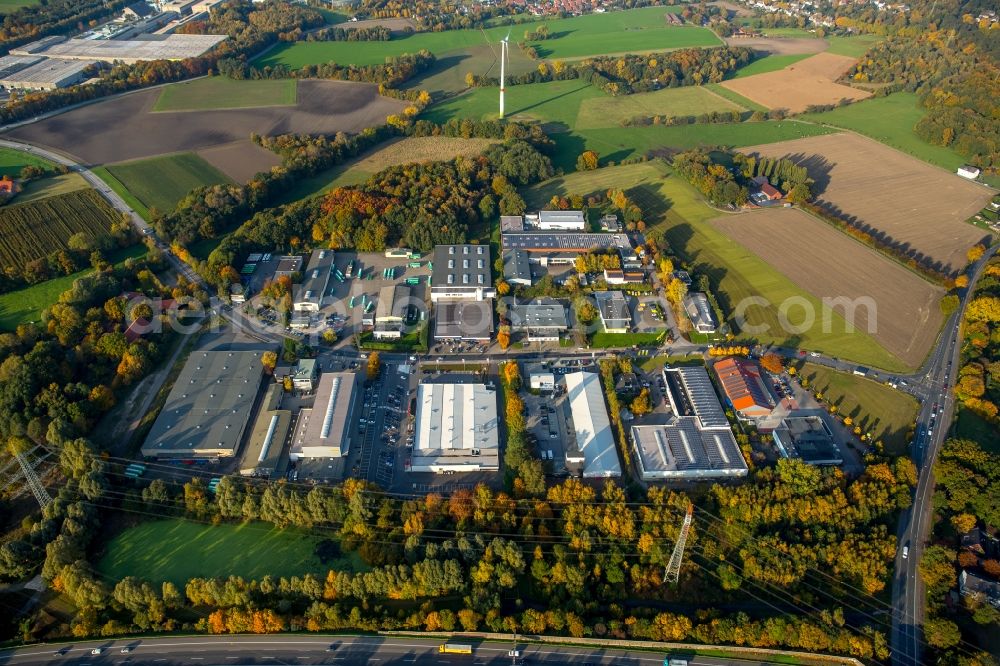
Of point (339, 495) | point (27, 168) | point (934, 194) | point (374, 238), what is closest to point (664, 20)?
point (934, 194)

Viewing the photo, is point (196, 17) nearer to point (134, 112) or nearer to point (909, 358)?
point (134, 112)

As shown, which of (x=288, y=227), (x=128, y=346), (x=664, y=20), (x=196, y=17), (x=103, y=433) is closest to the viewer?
(x=103, y=433)

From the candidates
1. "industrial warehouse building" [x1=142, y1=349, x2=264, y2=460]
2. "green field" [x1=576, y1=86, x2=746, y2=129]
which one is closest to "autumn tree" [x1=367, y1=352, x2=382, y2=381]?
"industrial warehouse building" [x1=142, y1=349, x2=264, y2=460]

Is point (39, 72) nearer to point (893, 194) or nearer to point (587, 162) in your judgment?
point (587, 162)

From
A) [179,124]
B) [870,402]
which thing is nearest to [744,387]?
[870,402]

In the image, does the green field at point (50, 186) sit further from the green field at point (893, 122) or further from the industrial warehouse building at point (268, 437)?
the green field at point (893, 122)
